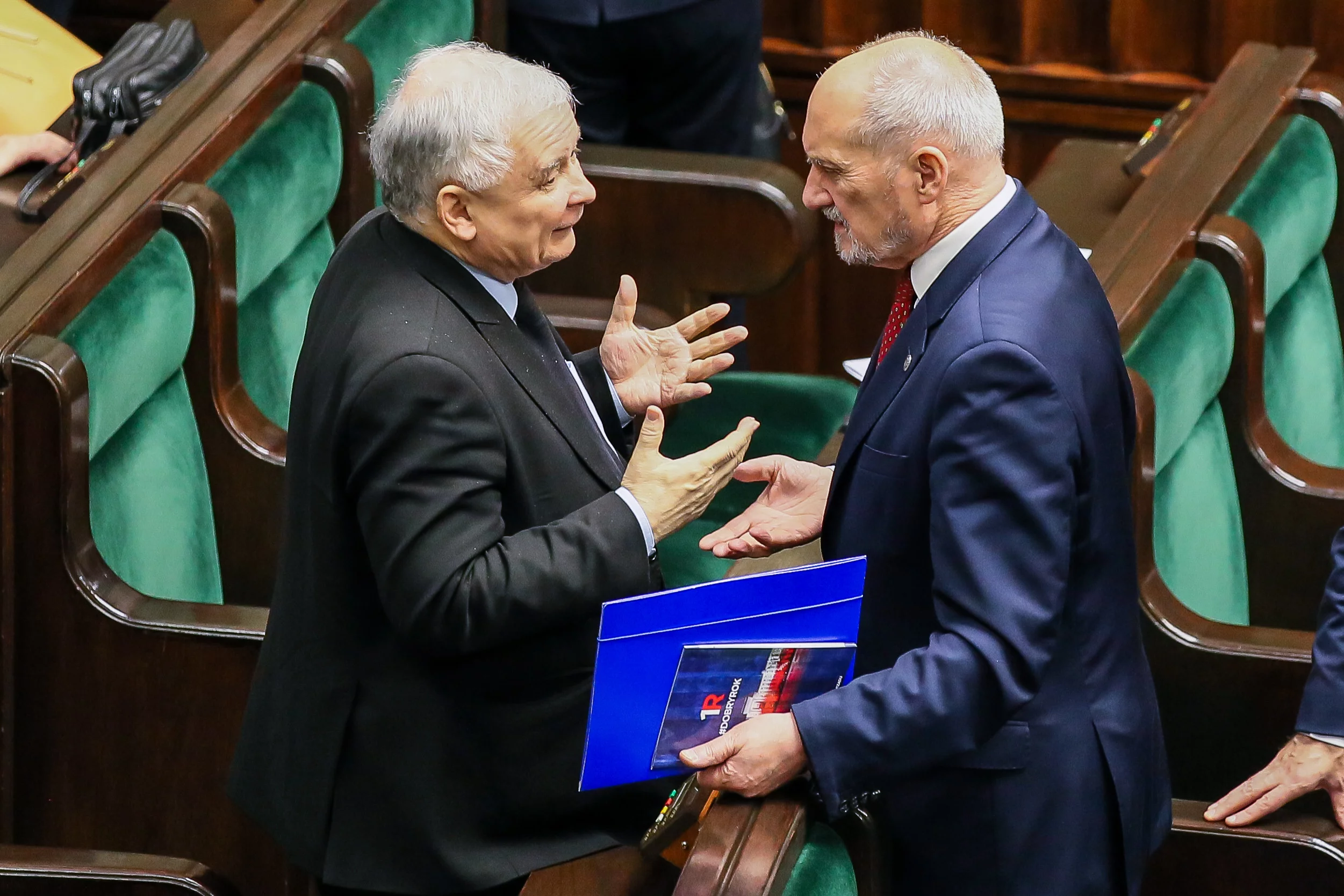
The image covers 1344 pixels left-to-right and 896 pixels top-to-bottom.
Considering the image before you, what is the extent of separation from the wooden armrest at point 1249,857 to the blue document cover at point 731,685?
1.80ft

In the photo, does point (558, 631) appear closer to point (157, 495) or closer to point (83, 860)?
point (83, 860)

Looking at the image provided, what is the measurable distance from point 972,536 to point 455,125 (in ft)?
1.97

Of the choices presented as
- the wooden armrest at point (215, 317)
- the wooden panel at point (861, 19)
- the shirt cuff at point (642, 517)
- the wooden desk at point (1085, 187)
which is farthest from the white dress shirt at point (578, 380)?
the wooden panel at point (861, 19)

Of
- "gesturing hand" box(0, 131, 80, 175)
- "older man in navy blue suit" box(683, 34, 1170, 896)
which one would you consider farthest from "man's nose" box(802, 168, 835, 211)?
"gesturing hand" box(0, 131, 80, 175)

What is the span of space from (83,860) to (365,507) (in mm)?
527

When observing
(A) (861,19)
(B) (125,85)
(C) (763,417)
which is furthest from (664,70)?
(B) (125,85)

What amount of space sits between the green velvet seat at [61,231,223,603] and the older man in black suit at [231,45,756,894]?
56 centimetres

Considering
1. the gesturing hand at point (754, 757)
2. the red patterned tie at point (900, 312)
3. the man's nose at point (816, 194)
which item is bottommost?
the gesturing hand at point (754, 757)

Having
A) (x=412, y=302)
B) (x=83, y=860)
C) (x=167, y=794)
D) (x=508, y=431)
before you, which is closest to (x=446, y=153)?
(x=412, y=302)

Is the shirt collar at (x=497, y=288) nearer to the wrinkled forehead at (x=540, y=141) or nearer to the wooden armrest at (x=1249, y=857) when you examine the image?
the wrinkled forehead at (x=540, y=141)

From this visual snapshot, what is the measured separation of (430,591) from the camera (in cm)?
153

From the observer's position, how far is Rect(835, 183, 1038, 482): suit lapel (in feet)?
4.96

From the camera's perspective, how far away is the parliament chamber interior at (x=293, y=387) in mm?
1858

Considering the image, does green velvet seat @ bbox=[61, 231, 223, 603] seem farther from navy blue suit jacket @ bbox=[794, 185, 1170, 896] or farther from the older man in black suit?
navy blue suit jacket @ bbox=[794, 185, 1170, 896]
